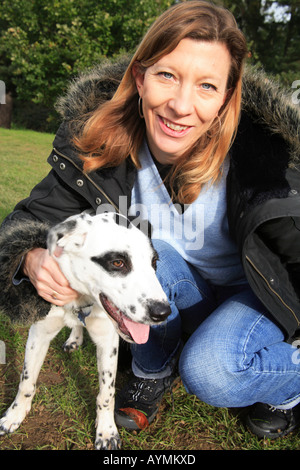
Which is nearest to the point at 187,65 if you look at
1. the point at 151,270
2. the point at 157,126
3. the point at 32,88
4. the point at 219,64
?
the point at 219,64

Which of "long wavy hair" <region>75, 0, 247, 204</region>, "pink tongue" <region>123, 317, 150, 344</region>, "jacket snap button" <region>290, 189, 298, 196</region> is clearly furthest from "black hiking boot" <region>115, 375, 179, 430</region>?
"jacket snap button" <region>290, 189, 298, 196</region>

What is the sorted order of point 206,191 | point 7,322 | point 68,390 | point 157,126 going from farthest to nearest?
point 7,322, point 68,390, point 206,191, point 157,126

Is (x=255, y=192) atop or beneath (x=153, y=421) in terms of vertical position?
atop

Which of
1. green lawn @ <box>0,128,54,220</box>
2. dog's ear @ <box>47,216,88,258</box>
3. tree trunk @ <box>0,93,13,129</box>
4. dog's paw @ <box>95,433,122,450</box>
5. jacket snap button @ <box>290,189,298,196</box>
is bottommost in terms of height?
tree trunk @ <box>0,93,13,129</box>

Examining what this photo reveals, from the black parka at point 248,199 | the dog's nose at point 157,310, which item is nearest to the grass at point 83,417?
the black parka at point 248,199

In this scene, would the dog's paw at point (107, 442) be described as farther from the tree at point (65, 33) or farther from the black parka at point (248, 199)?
the tree at point (65, 33)

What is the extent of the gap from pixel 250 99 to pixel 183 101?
1.46 ft

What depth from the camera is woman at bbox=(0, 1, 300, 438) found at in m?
2.10

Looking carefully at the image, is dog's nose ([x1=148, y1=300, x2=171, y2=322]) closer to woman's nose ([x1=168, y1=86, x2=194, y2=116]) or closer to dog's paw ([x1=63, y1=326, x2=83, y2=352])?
woman's nose ([x1=168, y1=86, x2=194, y2=116])

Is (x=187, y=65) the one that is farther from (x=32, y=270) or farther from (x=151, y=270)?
(x=32, y=270)

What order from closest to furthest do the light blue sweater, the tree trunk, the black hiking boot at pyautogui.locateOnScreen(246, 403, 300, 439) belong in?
the black hiking boot at pyautogui.locateOnScreen(246, 403, 300, 439), the light blue sweater, the tree trunk

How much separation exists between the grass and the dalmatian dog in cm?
13
